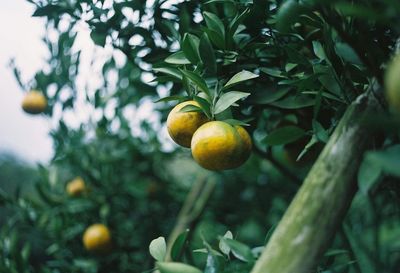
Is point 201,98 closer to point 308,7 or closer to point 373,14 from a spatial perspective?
point 308,7

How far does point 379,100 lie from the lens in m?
0.57

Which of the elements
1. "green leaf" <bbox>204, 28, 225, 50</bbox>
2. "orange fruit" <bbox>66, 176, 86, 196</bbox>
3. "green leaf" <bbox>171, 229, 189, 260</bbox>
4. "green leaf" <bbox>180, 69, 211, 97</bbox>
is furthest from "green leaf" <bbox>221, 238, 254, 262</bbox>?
"orange fruit" <bbox>66, 176, 86, 196</bbox>

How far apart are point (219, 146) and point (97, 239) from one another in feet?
3.61

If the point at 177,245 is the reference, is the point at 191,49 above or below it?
above

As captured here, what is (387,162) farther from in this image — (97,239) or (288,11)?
A: (97,239)

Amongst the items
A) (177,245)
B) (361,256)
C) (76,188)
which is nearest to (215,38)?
(177,245)

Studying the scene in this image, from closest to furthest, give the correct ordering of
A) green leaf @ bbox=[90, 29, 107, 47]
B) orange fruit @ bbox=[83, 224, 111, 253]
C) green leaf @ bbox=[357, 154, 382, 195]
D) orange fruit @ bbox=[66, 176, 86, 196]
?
green leaf @ bbox=[357, 154, 382, 195], green leaf @ bbox=[90, 29, 107, 47], orange fruit @ bbox=[83, 224, 111, 253], orange fruit @ bbox=[66, 176, 86, 196]

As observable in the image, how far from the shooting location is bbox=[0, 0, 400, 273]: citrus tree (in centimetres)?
55

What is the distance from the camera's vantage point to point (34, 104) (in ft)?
5.76

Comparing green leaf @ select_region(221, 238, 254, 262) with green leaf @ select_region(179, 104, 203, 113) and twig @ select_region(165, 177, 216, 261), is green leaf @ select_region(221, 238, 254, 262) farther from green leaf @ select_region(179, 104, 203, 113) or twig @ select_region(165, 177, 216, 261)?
twig @ select_region(165, 177, 216, 261)

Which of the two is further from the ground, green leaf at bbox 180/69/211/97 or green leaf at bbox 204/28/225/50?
green leaf at bbox 204/28/225/50

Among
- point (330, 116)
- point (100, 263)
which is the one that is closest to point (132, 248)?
point (100, 263)

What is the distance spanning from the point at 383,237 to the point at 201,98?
1.54 meters

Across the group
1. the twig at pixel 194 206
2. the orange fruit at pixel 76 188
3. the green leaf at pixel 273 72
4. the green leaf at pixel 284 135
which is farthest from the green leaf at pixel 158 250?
the orange fruit at pixel 76 188
